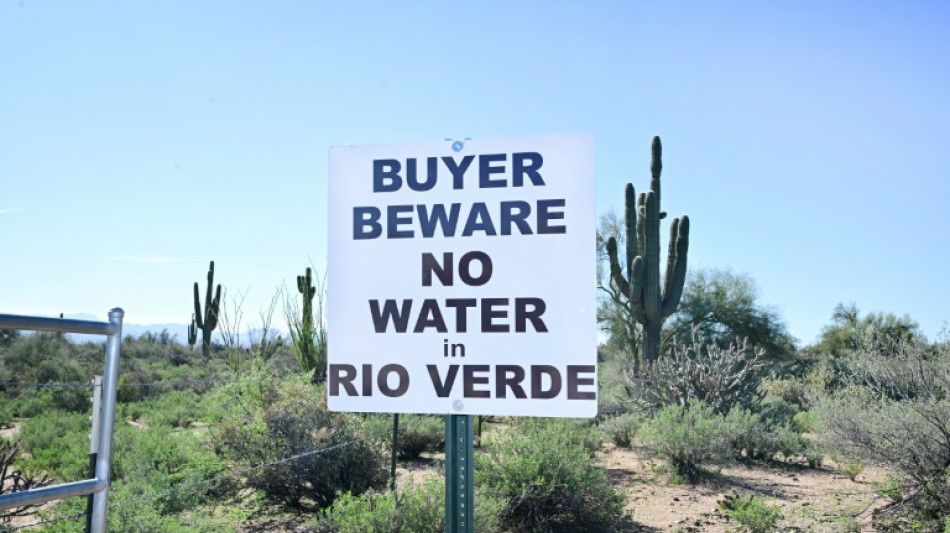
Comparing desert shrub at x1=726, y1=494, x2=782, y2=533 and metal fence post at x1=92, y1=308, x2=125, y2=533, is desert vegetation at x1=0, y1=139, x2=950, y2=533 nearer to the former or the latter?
desert shrub at x1=726, y1=494, x2=782, y2=533

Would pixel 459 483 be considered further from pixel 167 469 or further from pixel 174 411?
pixel 174 411

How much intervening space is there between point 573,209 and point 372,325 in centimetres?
91

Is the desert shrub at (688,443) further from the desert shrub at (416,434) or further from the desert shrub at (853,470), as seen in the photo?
the desert shrub at (416,434)

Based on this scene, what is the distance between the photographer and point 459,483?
9.34 ft

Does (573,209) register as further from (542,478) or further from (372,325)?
(542,478)

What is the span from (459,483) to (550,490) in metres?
4.53

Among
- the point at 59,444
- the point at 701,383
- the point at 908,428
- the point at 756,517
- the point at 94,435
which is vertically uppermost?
the point at 94,435

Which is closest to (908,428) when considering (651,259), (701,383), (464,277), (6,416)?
(701,383)

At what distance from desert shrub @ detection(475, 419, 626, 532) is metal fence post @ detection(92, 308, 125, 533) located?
4.90 metres

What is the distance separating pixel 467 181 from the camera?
2.94 m

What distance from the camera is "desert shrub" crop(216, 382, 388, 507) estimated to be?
781 centimetres

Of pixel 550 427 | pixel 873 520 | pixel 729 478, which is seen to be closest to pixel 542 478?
pixel 550 427

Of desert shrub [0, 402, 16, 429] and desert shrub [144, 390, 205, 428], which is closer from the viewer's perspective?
desert shrub [144, 390, 205, 428]

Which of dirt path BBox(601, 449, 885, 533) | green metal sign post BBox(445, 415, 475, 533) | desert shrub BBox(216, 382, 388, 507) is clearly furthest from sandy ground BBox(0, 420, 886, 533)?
green metal sign post BBox(445, 415, 475, 533)
